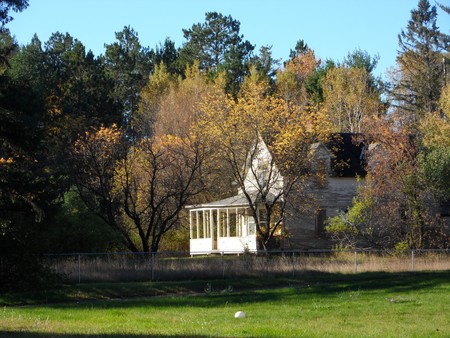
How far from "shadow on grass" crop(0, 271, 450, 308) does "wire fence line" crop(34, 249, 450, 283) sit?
1171 millimetres

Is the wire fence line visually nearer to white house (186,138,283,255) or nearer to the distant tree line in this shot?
the distant tree line

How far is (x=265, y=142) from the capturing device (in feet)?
155

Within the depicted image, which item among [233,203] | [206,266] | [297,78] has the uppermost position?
[297,78]

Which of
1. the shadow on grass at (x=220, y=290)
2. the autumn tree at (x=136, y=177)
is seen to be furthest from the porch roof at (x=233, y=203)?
the shadow on grass at (x=220, y=290)

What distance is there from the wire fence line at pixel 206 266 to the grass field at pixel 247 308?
5.36 ft

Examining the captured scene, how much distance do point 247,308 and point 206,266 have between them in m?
11.1

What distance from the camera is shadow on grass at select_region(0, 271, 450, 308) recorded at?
25969 millimetres

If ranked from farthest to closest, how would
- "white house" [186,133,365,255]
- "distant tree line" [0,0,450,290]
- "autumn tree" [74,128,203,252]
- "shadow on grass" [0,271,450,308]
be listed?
1. "white house" [186,133,365,255]
2. "autumn tree" [74,128,203,252]
3. "distant tree line" [0,0,450,290]
4. "shadow on grass" [0,271,450,308]

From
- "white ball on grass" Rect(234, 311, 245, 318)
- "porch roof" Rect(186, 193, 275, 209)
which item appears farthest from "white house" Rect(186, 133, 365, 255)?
"white ball on grass" Rect(234, 311, 245, 318)

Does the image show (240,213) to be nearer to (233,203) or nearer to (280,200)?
(233,203)

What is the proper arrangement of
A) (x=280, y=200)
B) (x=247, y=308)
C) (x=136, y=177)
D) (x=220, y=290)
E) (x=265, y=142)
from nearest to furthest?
1. (x=247, y=308)
2. (x=220, y=290)
3. (x=136, y=177)
4. (x=265, y=142)
5. (x=280, y=200)

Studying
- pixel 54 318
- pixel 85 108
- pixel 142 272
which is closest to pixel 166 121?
pixel 85 108

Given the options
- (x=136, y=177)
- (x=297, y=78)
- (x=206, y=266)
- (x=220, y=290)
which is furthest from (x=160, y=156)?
(x=297, y=78)

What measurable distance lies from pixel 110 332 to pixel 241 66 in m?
72.3
